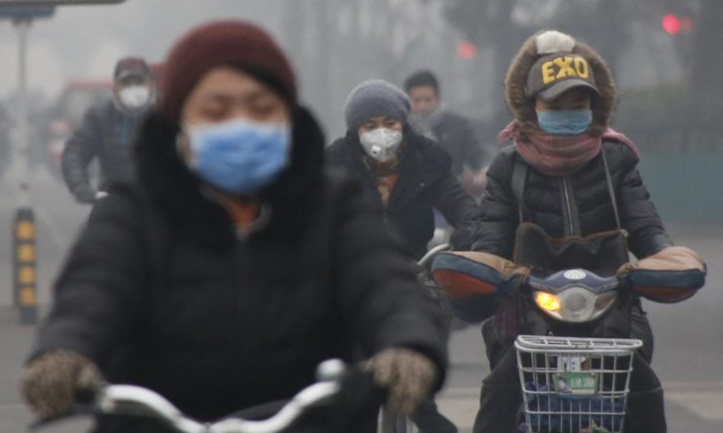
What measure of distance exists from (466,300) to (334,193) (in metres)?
2.21

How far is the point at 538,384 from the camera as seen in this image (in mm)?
5414

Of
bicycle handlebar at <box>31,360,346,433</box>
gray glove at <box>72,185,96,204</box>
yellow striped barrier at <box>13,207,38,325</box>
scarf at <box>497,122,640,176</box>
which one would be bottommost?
yellow striped barrier at <box>13,207,38,325</box>

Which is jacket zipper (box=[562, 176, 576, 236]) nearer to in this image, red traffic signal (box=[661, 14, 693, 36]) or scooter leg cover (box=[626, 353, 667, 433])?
scooter leg cover (box=[626, 353, 667, 433])

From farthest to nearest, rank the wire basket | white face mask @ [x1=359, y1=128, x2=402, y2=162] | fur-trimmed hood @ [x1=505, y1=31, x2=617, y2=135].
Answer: white face mask @ [x1=359, y1=128, x2=402, y2=162], fur-trimmed hood @ [x1=505, y1=31, x2=617, y2=135], the wire basket

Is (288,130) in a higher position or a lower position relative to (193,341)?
higher

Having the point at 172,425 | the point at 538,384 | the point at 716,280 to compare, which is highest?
the point at 172,425

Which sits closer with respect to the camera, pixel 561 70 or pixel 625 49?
pixel 561 70

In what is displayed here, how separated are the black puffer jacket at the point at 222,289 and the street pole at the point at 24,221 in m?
10.9

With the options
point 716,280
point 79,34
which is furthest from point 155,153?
point 79,34

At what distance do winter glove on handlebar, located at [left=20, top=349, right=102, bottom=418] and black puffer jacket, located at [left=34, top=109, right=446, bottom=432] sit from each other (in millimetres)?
120

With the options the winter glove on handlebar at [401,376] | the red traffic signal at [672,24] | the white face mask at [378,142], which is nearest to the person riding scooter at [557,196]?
the white face mask at [378,142]

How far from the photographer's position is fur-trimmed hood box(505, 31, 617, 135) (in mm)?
6293

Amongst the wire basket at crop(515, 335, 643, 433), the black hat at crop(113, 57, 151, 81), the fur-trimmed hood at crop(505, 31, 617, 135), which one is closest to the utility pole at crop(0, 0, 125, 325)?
the black hat at crop(113, 57, 151, 81)

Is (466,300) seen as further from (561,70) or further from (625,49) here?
(625,49)
